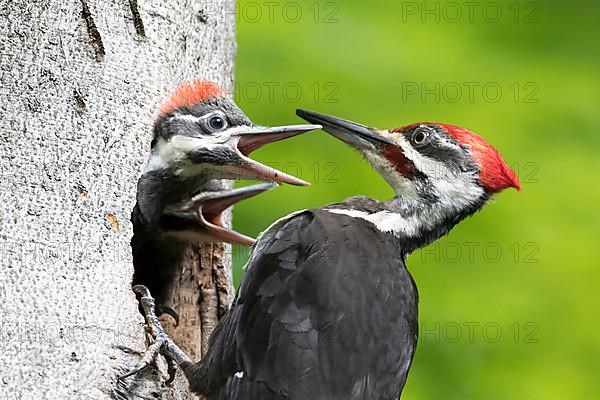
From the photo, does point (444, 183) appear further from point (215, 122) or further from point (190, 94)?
point (190, 94)

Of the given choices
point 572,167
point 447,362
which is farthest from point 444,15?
point 447,362

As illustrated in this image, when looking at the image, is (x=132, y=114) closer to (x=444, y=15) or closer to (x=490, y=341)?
(x=490, y=341)

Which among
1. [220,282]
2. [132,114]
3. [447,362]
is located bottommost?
[447,362]

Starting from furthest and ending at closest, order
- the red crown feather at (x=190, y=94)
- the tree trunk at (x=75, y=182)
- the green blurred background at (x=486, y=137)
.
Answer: the green blurred background at (x=486, y=137) < the red crown feather at (x=190, y=94) < the tree trunk at (x=75, y=182)

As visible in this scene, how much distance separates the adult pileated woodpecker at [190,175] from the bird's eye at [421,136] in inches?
20.2

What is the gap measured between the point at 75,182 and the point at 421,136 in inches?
64.6

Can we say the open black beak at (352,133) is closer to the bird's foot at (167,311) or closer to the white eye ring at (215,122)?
the white eye ring at (215,122)

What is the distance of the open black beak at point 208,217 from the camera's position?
4559mm

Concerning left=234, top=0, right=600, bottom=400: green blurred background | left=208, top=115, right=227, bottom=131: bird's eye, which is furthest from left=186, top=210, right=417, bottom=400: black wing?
left=234, top=0, right=600, bottom=400: green blurred background

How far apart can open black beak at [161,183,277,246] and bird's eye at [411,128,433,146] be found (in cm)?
72

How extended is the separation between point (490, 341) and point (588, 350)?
44 cm

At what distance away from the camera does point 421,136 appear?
4.46 m

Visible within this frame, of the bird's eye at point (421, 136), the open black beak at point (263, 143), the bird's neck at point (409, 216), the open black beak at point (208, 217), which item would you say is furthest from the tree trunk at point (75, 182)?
the bird's eye at point (421, 136)

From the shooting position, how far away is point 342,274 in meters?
3.77
